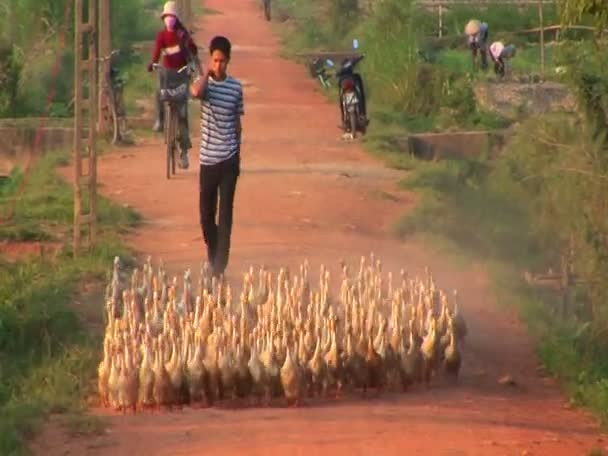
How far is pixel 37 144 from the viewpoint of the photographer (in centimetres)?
2064

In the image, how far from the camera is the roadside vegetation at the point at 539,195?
424 inches

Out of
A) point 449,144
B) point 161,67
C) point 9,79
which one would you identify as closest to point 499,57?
point 449,144

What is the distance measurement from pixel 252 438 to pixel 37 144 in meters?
12.9

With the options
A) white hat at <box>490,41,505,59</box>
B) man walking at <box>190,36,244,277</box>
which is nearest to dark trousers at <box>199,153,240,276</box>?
man walking at <box>190,36,244,277</box>

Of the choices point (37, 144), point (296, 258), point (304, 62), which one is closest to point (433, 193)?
point (296, 258)

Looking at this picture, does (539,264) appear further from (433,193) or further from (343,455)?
(343,455)

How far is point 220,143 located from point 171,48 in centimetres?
602

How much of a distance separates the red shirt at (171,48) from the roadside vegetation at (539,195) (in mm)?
2586

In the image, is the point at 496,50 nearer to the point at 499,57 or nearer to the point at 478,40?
the point at 499,57

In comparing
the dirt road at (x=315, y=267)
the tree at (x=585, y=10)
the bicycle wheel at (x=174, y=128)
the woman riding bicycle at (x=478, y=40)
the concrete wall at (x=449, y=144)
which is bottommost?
the dirt road at (x=315, y=267)

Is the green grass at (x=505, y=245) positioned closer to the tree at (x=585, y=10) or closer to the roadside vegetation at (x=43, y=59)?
the tree at (x=585, y=10)

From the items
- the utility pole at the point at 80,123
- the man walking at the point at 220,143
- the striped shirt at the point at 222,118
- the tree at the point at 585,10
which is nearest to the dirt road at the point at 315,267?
the utility pole at the point at 80,123

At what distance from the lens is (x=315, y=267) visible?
12.4 m

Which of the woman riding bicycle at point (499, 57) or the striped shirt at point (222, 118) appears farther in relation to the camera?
the woman riding bicycle at point (499, 57)
